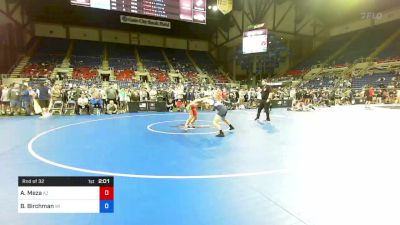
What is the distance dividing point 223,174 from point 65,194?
2.69 meters

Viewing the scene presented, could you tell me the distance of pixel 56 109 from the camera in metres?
14.4

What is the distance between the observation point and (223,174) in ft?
Result: 14.2

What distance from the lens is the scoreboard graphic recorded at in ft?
6.53

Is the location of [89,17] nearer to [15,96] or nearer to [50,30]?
[50,30]

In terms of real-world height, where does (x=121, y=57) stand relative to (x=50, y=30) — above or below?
below

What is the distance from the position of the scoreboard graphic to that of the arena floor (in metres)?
0.86

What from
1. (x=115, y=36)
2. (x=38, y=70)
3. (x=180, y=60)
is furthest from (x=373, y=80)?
(x=38, y=70)

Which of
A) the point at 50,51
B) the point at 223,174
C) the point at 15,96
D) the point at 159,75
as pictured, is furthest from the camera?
the point at 159,75

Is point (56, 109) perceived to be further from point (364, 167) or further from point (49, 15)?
point (49, 15)

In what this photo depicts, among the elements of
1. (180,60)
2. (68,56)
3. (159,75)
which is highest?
(180,60)

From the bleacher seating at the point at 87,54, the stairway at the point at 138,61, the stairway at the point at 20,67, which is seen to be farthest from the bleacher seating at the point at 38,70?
the stairway at the point at 138,61

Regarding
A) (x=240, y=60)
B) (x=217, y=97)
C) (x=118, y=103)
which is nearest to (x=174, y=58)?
(x=240, y=60)

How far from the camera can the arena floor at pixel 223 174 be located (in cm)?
292

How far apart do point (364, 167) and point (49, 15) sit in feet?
113
